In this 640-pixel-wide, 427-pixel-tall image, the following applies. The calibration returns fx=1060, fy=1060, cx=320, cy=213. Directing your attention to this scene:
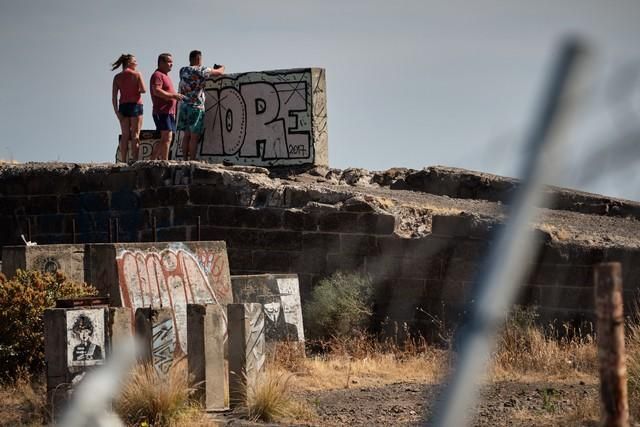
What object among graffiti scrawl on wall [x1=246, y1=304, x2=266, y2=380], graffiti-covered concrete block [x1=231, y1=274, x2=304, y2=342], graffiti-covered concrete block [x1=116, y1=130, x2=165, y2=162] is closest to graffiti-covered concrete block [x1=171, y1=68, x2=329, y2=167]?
graffiti-covered concrete block [x1=116, y1=130, x2=165, y2=162]

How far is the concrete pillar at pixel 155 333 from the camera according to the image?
33.8 ft

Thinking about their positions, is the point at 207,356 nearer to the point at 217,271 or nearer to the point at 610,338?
the point at 217,271

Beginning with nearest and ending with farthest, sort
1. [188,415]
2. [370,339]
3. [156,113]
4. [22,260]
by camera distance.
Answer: [188,415] < [22,260] < [370,339] < [156,113]

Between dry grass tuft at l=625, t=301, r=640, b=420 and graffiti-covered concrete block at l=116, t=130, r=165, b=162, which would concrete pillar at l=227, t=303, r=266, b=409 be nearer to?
dry grass tuft at l=625, t=301, r=640, b=420

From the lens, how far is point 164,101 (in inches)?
658

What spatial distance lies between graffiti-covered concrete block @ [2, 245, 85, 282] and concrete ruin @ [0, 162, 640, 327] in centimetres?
271

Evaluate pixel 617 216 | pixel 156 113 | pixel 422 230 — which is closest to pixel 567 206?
pixel 617 216

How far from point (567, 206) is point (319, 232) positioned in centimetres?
624

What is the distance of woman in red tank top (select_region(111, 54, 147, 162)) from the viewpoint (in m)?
16.4

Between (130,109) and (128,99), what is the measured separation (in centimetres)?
19

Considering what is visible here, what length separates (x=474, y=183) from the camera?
20.2 m

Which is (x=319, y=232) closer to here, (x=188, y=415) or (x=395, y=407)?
(x=395, y=407)

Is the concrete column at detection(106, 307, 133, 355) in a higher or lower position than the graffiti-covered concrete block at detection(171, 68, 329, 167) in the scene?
lower

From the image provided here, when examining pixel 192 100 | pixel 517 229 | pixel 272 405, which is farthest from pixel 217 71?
pixel 517 229
